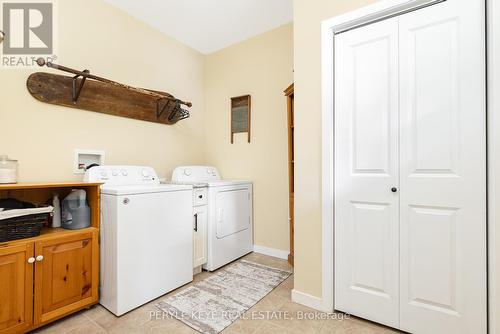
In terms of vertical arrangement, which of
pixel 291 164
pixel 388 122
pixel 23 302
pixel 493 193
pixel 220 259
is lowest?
pixel 220 259

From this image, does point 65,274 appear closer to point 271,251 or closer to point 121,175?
point 121,175

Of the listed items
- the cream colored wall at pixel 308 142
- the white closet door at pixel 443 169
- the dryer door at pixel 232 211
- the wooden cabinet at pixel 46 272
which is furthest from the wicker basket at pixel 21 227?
the white closet door at pixel 443 169

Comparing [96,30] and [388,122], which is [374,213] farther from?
[96,30]

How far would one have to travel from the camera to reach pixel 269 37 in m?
2.81

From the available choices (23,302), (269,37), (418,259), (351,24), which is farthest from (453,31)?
(23,302)

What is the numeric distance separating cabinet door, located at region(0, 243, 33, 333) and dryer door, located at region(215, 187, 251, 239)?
1410mm

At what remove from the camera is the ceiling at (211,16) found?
2344 millimetres

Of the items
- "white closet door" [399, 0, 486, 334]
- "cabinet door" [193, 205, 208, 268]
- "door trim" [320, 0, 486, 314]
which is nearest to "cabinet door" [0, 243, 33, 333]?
"cabinet door" [193, 205, 208, 268]

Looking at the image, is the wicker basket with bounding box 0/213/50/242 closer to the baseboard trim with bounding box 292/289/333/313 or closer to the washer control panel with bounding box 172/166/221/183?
the washer control panel with bounding box 172/166/221/183

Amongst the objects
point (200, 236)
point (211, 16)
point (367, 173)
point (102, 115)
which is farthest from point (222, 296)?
point (211, 16)

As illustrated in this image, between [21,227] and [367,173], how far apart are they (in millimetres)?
2218

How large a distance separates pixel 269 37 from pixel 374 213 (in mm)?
2311

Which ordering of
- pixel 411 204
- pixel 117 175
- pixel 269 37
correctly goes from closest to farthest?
pixel 411 204 < pixel 117 175 < pixel 269 37

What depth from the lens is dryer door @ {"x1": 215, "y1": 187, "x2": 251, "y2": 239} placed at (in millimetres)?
2439
